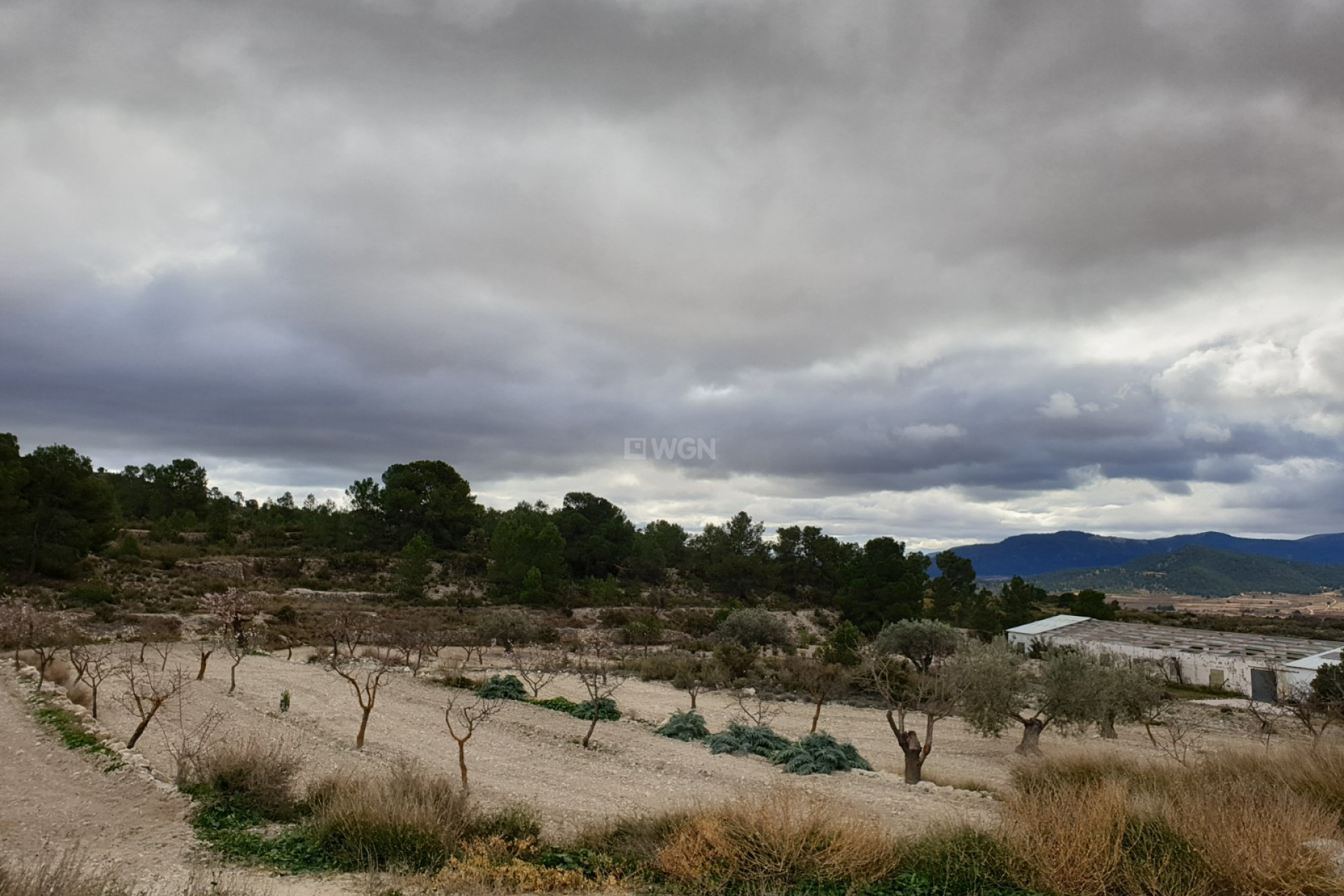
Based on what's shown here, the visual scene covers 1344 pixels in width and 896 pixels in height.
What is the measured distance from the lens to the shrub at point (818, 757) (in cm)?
1662

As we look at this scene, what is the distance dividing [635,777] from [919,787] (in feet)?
19.4

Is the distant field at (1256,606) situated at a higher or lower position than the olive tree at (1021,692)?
lower

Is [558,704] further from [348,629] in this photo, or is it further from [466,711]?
[348,629]

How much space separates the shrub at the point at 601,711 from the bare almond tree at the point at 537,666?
1664mm

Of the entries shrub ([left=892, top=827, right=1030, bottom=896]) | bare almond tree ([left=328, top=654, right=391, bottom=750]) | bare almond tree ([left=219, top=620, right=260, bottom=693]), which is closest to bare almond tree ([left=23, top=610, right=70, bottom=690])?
bare almond tree ([left=219, top=620, right=260, bottom=693])

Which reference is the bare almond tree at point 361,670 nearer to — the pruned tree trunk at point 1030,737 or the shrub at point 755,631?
the pruned tree trunk at point 1030,737

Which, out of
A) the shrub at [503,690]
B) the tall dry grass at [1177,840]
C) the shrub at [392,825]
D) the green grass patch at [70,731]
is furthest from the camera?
the shrub at [503,690]

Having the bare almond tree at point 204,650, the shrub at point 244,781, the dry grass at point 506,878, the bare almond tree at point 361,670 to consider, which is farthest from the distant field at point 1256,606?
the shrub at point 244,781

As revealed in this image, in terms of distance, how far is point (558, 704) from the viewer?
23.2 meters

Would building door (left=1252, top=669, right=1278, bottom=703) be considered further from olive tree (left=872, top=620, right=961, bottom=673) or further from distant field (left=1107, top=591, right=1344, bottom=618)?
distant field (left=1107, top=591, right=1344, bottom=618)

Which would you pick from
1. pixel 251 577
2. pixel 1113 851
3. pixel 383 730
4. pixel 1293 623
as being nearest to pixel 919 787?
pixel 1113 851

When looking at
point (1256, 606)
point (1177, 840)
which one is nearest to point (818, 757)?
point (1177, 840)

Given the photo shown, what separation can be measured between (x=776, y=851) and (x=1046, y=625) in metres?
51.6

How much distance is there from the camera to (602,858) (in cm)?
913
